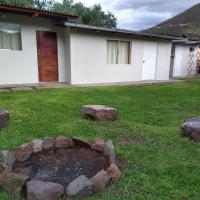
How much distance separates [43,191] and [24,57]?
24.8 ft

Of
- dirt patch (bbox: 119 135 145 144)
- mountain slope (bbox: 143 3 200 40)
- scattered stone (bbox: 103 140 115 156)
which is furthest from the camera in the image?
mountain slope (bbox: 143 3 200 40)

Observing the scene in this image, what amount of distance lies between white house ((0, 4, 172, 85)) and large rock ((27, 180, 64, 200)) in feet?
22.2

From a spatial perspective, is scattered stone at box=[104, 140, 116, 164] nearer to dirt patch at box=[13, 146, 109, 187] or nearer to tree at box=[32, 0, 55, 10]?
dirt patch at box=[13, 146, 109, 187]

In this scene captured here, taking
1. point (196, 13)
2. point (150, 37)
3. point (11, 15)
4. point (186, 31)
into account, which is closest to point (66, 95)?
point (11, 15)

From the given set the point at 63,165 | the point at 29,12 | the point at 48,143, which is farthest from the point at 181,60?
the point at 63,165

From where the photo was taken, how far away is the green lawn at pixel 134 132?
2.52m

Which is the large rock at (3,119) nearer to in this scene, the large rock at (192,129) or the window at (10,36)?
the large rock at (192,129)

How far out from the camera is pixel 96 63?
10.3 m

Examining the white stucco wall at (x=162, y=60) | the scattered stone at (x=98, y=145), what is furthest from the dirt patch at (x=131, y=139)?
the white stucco wall at (x=162, y=60)

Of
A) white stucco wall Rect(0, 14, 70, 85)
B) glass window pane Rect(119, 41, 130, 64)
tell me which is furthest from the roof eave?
glass window pane Rect(119, 41, 130, 64)

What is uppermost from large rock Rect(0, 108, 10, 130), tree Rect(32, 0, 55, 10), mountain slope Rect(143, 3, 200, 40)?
tree Rect(32, 0, 55, 10)

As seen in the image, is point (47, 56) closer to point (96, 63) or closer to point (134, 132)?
point (96, 63)

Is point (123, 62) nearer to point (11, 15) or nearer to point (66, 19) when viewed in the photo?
point (66, 19)

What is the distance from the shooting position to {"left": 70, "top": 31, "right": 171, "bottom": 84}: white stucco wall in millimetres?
9601
